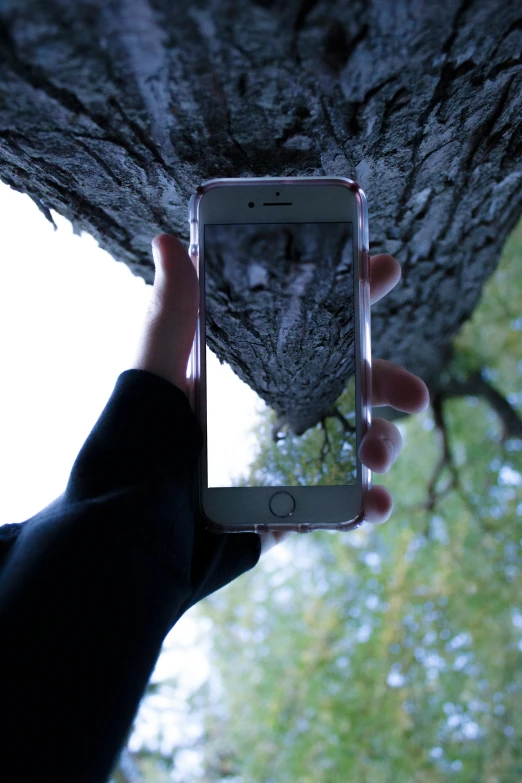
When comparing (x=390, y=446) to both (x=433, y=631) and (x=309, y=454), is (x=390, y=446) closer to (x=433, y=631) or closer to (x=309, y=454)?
(x=309, y=454)

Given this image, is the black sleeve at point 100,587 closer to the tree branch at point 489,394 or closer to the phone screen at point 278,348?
the phone screen at point 278,348

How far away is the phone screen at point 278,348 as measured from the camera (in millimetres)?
786

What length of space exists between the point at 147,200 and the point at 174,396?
0.26 metres

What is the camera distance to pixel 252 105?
0.58 metres

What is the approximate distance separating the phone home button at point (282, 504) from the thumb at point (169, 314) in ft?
0.66

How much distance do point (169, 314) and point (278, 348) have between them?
0.19m

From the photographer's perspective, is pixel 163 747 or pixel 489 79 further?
pixel 163 747

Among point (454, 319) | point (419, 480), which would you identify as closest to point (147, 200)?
point (454, 319)

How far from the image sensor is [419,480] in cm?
268

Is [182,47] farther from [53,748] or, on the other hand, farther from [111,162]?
[53,748]

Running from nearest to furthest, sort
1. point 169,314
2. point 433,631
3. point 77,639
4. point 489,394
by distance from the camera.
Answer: point 77,639 < point 169,314 < point 489,394 < point 433,631

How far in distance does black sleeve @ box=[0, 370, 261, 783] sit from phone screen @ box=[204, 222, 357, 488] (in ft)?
0.42

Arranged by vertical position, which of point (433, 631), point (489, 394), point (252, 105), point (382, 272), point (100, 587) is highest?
point (252, 105)

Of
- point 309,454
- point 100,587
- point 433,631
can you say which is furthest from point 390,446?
point 433,631
